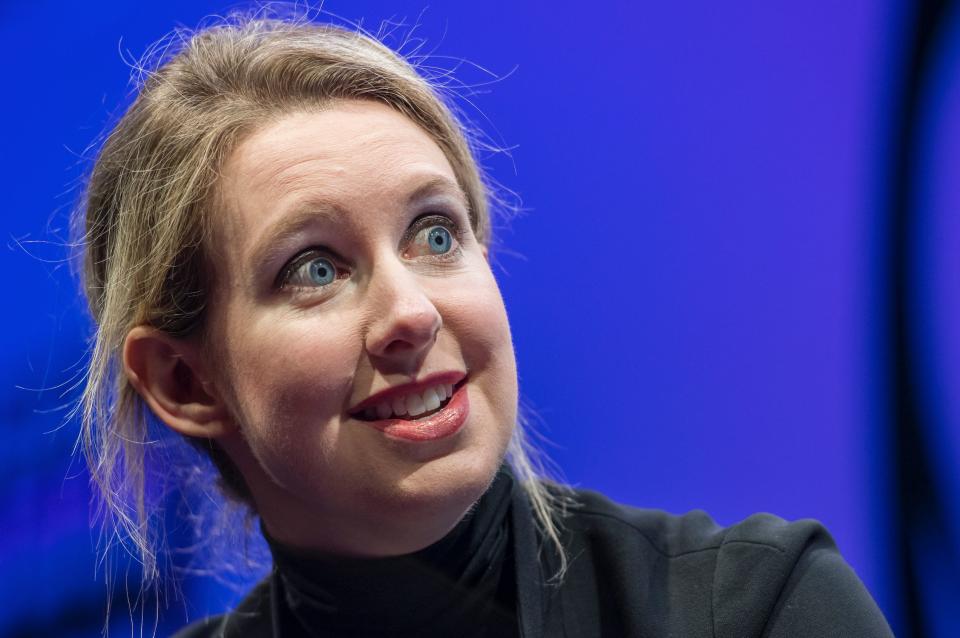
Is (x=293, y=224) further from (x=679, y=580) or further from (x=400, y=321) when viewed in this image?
(x=679, y=580)

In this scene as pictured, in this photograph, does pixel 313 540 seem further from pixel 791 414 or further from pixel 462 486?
pixel 791 414

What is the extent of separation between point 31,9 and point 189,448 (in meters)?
0.79

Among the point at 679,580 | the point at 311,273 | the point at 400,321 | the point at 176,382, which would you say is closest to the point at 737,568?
the point at 679,580

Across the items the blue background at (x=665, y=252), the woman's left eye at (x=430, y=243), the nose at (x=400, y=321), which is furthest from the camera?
the blue background at (x=665, y=252)

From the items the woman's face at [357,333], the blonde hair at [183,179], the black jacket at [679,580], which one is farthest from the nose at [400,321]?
the black jacket at [679,580]

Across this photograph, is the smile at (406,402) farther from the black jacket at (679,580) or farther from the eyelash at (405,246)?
the black jacket at (679,580)

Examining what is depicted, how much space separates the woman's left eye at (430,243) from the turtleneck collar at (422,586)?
1.09 feet

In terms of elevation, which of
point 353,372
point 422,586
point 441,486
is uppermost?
point 353,372

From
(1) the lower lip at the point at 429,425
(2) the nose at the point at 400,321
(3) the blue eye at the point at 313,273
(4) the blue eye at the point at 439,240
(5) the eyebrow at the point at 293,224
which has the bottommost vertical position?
(1) the lower lip at the point at 429,425

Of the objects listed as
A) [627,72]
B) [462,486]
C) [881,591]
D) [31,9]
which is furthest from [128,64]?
[881,591]

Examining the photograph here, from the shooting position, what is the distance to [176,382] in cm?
134

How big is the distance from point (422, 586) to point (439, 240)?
1.36 feet

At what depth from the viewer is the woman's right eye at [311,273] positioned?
1188 mm

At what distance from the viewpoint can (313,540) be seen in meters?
1.32
